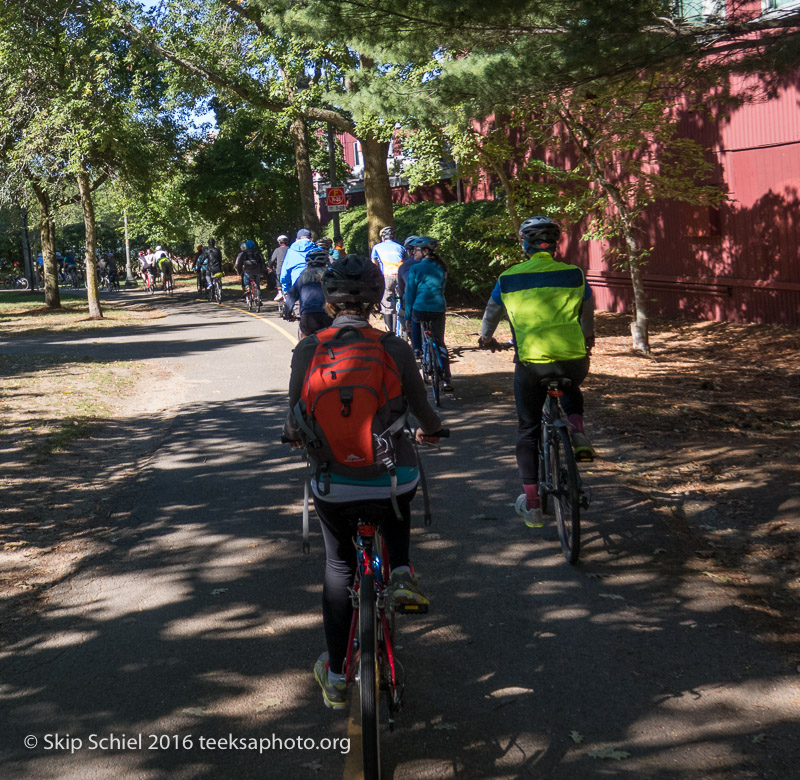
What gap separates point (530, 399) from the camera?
6.36m

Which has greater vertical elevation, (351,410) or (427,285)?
(427,285)

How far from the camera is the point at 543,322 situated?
20.2 ft

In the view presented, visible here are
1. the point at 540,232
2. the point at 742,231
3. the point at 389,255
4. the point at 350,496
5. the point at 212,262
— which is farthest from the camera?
the point at 212,262

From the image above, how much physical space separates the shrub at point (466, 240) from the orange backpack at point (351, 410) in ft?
53.2

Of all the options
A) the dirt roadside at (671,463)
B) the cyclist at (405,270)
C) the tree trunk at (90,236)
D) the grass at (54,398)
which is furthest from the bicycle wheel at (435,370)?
the tree trunk at (90,236)

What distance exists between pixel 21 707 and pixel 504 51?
6.54m

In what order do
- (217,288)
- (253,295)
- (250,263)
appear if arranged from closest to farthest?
(250,263) → (253,295) → (217,288)

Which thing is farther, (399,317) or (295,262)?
(399,317)

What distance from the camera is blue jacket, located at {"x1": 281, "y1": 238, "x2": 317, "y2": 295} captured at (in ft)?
41.8

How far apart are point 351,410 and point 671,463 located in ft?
18.7

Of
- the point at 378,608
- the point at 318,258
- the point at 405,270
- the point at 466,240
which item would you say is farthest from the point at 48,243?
the point at 378,608

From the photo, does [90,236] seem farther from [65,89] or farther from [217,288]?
[217,288]

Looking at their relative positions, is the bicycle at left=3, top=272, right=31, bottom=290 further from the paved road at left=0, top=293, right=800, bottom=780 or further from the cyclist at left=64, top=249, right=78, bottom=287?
the paved road at left=0, top=293, right=800, bottom=780

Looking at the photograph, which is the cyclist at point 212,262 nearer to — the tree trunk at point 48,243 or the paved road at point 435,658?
the tree trunk at point 48,243
